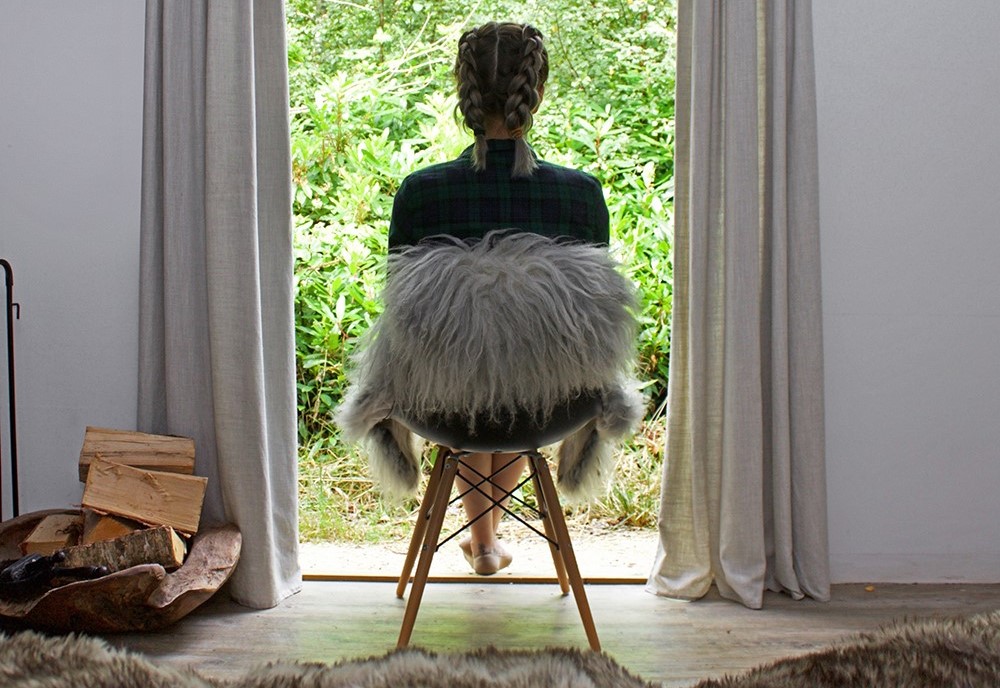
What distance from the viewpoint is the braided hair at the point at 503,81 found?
233 cm

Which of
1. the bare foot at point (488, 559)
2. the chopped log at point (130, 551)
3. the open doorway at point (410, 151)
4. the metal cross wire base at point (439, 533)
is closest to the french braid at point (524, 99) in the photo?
the metal cross wire base at point (439, 533)

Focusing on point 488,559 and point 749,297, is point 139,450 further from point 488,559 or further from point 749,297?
point 749,297

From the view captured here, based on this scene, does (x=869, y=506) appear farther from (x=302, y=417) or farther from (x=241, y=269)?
(x=302, y=417)

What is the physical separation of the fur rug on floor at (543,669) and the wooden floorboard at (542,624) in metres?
1.48

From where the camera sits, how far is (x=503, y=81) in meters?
2.36

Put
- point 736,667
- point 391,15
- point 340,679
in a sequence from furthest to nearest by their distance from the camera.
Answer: point 391,15, point 736,667, point 340,679

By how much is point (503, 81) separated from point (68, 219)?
1298mm

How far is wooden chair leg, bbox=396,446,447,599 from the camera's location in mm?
2402

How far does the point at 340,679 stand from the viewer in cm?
74

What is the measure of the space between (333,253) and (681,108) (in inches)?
78.3

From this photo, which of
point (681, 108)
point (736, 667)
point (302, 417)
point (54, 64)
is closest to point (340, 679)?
point (736, 667)


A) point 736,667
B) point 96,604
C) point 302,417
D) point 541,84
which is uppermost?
point 541,84

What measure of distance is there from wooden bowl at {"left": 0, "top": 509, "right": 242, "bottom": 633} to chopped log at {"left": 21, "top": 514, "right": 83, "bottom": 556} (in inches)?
8.1

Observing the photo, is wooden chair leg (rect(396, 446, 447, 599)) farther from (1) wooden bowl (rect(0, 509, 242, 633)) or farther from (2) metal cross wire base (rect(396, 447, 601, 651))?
(1) wooden bowl (rect(0, 509, 242, 633))
